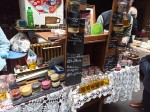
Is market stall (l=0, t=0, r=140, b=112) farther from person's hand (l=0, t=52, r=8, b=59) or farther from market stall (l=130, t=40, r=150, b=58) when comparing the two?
market stall (l=130, t=40, r=150, b=58)

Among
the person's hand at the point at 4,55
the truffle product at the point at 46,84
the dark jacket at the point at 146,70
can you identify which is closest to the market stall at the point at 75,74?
the truffle product at the point at 46,84

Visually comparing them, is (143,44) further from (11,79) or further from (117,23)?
(11,79)

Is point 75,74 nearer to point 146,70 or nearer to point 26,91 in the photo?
point 26,91

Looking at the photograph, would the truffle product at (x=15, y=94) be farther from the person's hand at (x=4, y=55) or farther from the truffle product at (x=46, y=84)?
the person's hand at (x=4, y=55)

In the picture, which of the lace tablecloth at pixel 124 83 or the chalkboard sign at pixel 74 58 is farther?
the lace tablecloth at pixel 124 83

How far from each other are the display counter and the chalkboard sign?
8 cm

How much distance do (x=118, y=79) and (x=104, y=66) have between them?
9.9 inches

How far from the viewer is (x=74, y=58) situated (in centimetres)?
129

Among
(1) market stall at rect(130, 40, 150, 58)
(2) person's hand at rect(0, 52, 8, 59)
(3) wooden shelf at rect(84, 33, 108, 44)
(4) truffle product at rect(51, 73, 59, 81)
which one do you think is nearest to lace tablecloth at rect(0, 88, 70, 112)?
(4) truffle product at rect(51, 73, 59, 81)

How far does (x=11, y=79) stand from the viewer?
4.28 ft

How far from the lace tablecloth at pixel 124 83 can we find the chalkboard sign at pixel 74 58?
1.49 ft

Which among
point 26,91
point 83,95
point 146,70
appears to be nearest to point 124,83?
point 146,70

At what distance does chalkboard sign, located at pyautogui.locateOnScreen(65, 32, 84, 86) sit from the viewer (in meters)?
1.22

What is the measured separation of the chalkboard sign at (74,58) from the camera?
48.2 inches
